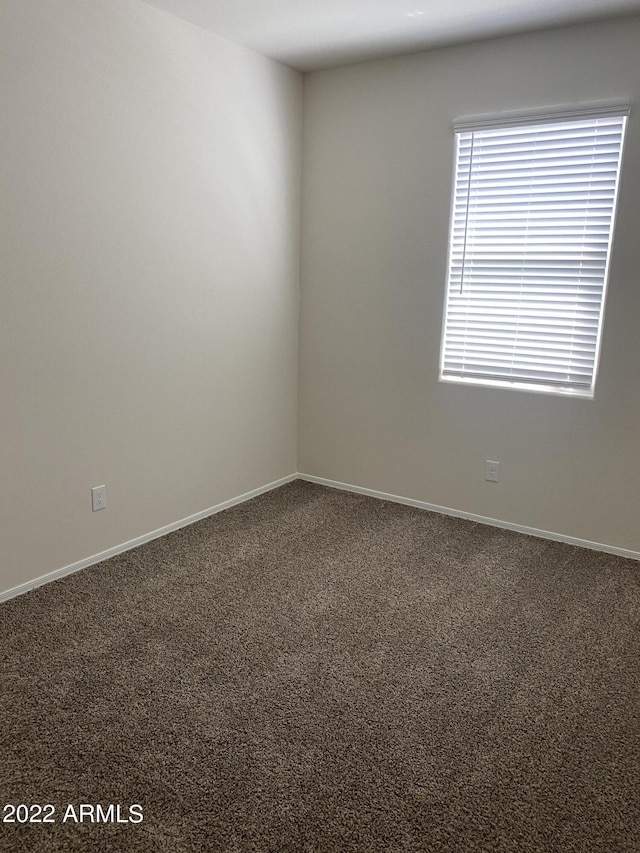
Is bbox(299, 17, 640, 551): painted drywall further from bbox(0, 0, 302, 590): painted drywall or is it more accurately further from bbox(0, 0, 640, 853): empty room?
bbox(0, 0, 302, 590): painted drywall

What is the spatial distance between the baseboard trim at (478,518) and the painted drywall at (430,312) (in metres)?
0.03

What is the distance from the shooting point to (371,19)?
3033mm

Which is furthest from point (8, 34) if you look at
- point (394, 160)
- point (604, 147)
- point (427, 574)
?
point (427, 574)

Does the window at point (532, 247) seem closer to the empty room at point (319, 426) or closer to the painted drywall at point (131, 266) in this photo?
the empty room at point (319, 426)

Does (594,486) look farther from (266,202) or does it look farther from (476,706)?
(266,202)

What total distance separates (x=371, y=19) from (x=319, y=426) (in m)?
2.35

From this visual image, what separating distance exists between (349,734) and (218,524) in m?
1.83

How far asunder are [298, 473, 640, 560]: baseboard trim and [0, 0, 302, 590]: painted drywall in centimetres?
55

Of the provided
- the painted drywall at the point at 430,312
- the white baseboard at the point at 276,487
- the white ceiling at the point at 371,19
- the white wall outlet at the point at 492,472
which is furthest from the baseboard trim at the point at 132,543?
the white ceiling at the point at 371,19

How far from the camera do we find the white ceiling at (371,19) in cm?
284

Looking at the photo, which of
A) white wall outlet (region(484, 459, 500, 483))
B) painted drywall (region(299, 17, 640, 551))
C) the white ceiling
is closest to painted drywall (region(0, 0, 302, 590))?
the white ceiling

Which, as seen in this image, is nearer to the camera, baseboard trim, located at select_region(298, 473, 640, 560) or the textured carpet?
the textured carpet

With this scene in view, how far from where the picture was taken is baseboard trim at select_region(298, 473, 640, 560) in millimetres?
3396

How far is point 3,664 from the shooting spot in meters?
2.31
